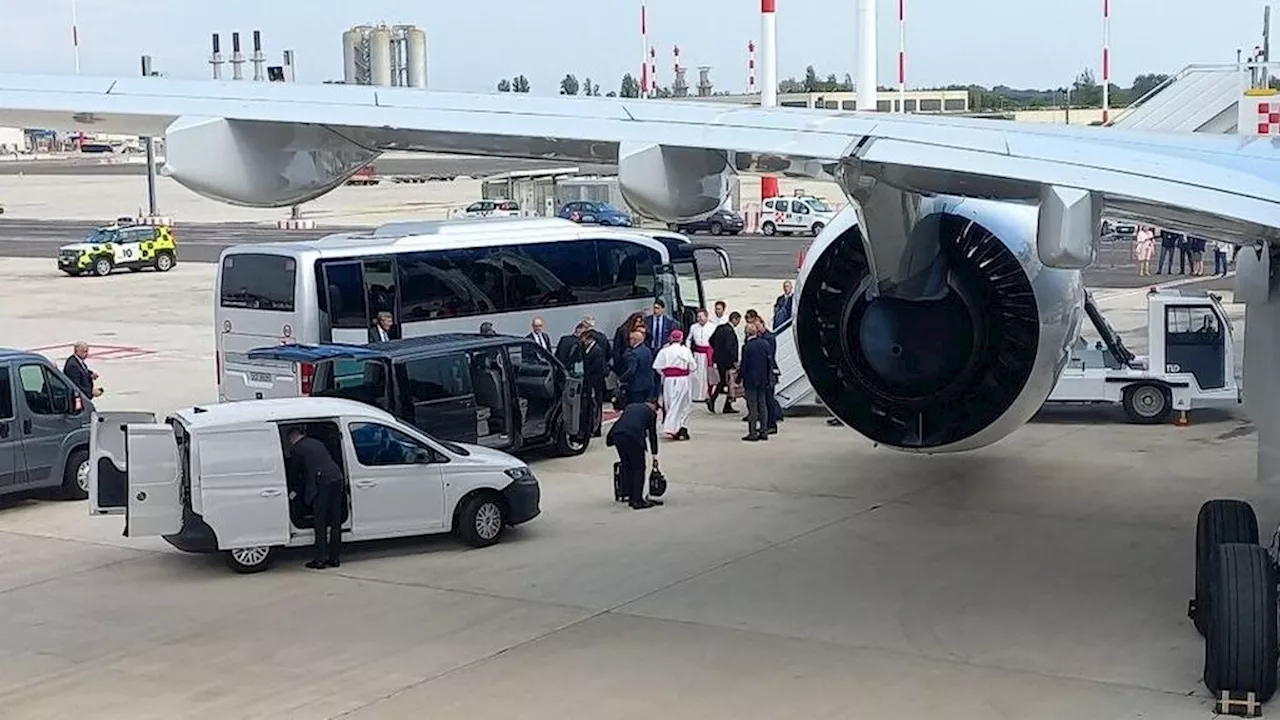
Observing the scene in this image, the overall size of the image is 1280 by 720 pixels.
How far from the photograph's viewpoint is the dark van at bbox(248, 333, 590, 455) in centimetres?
1827

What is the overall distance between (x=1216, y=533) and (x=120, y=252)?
42.4 metres

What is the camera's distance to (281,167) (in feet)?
31.1

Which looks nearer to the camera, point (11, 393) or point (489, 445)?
point (11, 393)

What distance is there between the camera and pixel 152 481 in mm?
14102

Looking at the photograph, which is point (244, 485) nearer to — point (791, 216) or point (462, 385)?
point (462, 385)

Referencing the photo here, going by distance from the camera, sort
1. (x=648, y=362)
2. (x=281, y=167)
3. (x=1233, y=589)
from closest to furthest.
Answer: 1. (x=281, y=167)
2. (x=1233, y=589)
3. (x=648, y=362)

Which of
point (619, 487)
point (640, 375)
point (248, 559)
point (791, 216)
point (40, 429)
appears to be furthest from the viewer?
point (791, 216)

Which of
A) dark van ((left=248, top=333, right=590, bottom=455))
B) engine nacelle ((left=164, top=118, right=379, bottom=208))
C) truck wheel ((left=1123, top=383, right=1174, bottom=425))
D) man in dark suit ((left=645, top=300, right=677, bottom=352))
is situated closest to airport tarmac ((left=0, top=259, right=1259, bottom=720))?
dark van ((left=248, top=333, right=590, bottom=455))

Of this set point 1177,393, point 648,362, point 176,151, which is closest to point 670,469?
point 648,362

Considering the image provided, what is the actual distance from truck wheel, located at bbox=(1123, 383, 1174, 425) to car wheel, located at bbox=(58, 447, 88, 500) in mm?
13182

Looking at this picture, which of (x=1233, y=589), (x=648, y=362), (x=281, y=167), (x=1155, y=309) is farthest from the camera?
(x=1155, y=309)

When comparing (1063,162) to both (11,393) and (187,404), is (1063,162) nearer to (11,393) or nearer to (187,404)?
(11,393)

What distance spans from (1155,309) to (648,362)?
705cm

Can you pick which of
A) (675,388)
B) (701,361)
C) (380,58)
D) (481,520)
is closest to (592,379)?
(675,388)
